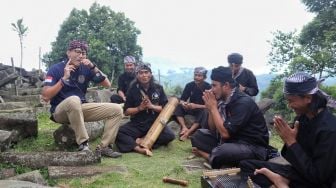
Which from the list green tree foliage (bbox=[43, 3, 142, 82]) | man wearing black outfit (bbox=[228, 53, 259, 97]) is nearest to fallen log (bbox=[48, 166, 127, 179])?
man wearing black outfit (bbox=[228, 53, 259, 97])

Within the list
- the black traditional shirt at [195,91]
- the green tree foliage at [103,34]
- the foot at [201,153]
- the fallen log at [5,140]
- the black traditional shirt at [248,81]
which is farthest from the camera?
the green tree foliage at [103,34]

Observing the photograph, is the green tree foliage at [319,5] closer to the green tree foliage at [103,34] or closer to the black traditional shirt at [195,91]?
the green tree foliage at [103,34]

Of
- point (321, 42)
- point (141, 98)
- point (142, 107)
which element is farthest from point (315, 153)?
point (321, 42)

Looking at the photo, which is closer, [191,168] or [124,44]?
[191,168]

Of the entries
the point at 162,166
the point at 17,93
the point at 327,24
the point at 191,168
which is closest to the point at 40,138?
the point at 162,166

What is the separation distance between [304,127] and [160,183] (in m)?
2.33

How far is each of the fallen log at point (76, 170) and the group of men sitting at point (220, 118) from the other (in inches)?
24.5

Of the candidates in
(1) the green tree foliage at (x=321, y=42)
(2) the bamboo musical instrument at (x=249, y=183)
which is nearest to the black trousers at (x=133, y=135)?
(2) the bamboo musical instrument at (x=249, y=183)

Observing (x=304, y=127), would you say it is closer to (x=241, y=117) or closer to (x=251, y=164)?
(x=251, y=164)

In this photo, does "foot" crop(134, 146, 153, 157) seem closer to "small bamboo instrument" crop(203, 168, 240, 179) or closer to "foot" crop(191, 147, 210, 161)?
"foot" crop(191, 147, 210, 161)

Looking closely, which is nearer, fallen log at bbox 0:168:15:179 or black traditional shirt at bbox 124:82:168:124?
fallen log at bbox 0:168:15:179

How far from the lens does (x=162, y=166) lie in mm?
6527

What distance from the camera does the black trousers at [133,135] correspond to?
745 centimetres

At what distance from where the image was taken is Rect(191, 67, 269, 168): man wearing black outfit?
564 cm
